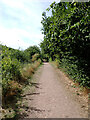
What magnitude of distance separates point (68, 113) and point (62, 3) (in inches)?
155

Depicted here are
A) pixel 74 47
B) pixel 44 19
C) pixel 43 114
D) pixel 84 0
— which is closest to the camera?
Result: pixel 84 0

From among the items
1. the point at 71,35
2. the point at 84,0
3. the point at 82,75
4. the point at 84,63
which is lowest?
the point at 82,75

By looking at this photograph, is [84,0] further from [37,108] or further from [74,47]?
[37,108]

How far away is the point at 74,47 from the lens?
4340mm

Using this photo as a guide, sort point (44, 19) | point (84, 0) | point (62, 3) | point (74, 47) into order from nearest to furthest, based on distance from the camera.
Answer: point (84, 0) < point (62, 3) < point (74, 47) < point (44, 19)

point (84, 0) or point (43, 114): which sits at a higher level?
point (84, 0)

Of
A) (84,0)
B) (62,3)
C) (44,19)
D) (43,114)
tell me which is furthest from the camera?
(44,19)

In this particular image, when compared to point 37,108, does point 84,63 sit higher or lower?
higher

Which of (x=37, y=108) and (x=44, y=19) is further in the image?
(x=44, y=19)

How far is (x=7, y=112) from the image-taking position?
3.22 m

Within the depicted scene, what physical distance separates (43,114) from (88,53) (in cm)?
343

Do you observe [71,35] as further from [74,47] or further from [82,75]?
[82,75]

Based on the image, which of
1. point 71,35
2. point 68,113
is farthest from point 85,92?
point 71,35

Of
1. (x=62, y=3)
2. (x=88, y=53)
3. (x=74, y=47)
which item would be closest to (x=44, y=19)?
(x=62, y=3)
